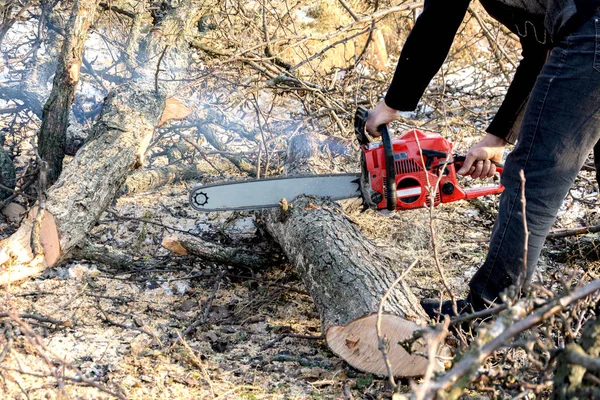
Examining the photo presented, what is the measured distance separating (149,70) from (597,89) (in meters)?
2.79

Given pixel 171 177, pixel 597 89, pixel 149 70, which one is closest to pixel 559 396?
pixel 597 89

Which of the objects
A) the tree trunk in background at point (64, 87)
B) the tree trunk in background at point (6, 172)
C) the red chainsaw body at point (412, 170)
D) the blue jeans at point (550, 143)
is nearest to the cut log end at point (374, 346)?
the blue jeans at point (550, 143)

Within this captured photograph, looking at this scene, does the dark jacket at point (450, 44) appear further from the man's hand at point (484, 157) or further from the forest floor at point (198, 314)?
the forest floor at point (198, 314)

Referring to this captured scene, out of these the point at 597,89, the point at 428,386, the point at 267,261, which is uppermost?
the point at 597,89

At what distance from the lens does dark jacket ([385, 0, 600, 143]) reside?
2025mm

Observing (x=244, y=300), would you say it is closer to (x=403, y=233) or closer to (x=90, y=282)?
(x=90, y=282)

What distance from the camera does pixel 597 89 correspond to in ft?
5.83

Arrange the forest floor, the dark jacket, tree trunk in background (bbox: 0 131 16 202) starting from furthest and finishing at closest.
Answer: tree trunk in background (bbox: 0 131 16 202)
the dark jacket
the forest floor

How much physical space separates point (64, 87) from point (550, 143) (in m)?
2.63

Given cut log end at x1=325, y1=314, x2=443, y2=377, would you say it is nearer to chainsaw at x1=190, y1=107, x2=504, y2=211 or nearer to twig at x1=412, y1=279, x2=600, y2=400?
chainsaw at x1=190, y1=107, x2=504, y2=211

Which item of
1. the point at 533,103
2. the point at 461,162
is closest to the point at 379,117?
the point at 461,162

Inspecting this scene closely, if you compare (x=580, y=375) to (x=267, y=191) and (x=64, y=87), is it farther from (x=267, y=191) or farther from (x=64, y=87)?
(x=64, y=87)

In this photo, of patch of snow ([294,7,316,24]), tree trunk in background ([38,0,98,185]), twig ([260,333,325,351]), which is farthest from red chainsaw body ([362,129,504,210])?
patch of snow ([294,7,316,24])

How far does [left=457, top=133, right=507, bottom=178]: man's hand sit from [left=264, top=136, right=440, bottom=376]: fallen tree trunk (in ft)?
1.88
